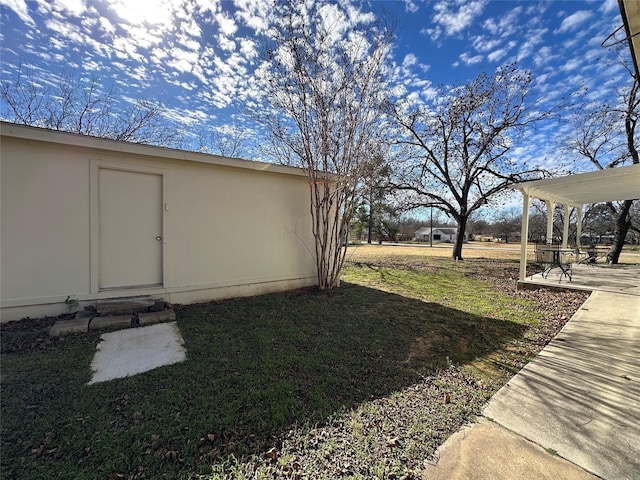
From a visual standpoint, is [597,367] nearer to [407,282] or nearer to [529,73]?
[407,282]

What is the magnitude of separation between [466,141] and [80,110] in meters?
A: 15.3

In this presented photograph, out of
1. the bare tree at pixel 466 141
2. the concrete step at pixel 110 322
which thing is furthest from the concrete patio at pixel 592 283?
the concrete step at pixel 110 322

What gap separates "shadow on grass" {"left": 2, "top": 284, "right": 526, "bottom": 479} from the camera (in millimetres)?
1665

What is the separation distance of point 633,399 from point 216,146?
43.2 feet

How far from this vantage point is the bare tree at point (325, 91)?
16.4ft

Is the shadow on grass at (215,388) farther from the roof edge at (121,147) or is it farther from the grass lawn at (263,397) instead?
the roof edge at (121,147)

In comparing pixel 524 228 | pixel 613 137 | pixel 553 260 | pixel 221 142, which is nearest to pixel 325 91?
pixel 524 228

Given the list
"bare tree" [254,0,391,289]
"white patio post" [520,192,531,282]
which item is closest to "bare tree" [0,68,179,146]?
"bare tree" [254,0,391,289]

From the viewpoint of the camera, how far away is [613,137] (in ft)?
35.3

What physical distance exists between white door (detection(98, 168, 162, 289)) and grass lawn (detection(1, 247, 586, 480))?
0.99m

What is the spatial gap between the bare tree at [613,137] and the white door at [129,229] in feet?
49.1

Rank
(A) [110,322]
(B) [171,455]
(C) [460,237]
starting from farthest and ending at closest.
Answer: (C) [460,237] < (A) [110,322] < (B) [171,455]

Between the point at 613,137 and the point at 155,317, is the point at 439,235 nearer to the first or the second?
the point at 613,137

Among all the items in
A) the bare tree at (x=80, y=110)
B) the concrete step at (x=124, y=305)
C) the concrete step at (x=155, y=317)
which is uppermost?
the bare tree at (x=80, y=110)
